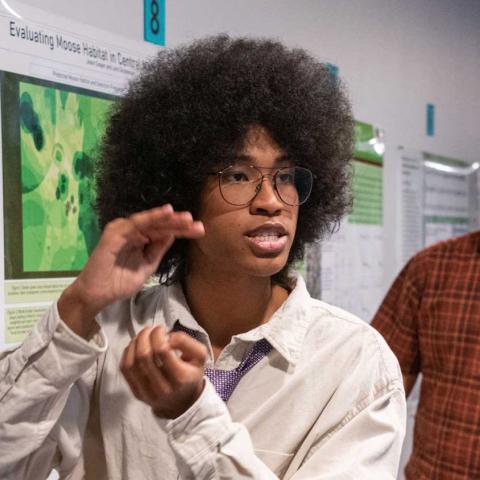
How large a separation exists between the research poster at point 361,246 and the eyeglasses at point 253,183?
1264 mm

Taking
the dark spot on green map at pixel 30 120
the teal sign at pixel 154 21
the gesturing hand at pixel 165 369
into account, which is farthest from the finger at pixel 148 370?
the teal sign at pixel 154 21

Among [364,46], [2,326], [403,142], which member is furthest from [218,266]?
[403,142]

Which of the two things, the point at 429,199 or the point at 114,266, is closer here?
the point at 114,266

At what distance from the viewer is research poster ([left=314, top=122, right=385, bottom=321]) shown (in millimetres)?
2684

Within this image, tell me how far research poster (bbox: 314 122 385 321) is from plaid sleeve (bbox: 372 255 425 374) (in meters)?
0.34

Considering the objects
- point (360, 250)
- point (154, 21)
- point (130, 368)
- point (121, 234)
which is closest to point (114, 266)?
point (121, 234)

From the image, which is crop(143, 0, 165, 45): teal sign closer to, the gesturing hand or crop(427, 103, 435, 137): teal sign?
the gesturing hand

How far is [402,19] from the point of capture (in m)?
3.06

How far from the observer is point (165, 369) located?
3.22 ft

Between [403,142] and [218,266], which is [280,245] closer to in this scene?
[218,266]

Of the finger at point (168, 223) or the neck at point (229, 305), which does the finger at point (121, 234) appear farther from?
the neck at point (229, 305)

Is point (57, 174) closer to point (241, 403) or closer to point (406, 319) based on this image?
point (241, 403)

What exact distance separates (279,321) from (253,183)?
244 mm

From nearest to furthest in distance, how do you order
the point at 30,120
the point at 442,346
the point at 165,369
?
the point at 165,369 < the point at 30,120 < the point at 442,346
